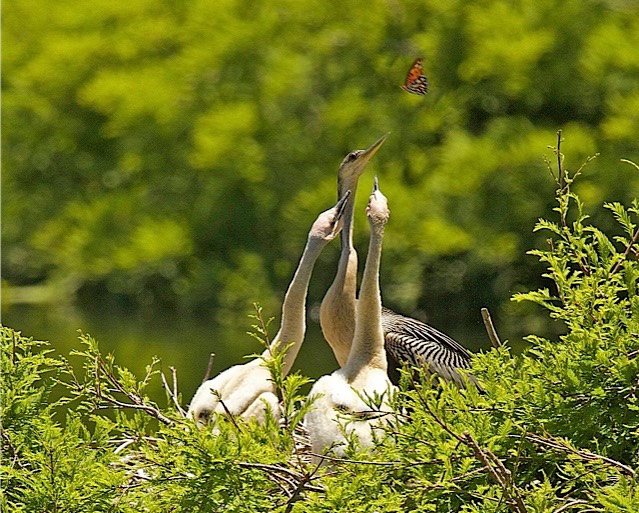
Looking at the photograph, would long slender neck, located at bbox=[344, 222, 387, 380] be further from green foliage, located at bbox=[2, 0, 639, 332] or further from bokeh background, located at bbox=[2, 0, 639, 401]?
green foliage, located at bbox=[2, 0, 639, 332]

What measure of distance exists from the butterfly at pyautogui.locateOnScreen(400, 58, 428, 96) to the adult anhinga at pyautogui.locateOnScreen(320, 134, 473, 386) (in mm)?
559

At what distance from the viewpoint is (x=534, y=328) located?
11094mm

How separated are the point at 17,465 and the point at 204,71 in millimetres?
12082

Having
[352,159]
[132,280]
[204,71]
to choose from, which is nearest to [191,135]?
[204,71]

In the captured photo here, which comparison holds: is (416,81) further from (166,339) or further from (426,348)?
(166,339)

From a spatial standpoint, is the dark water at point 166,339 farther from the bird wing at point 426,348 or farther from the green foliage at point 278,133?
the bird wing at point 426,348

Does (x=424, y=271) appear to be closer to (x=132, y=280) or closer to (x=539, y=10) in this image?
(x=539, y=10)

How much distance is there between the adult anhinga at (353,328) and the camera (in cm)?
429

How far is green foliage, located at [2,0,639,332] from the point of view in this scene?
39.8 ft

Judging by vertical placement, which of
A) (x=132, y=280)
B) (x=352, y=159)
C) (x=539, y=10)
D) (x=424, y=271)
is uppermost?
(x=352, y=159)

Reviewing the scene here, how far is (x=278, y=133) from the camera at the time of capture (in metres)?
14.3

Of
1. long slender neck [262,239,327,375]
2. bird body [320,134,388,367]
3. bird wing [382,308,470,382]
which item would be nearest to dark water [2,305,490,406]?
bird body [320,134,388,367]

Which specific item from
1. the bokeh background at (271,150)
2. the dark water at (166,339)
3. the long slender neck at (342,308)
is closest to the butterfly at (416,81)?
the long slender neck at (342,308)

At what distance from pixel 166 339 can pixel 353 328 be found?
25.6ft
